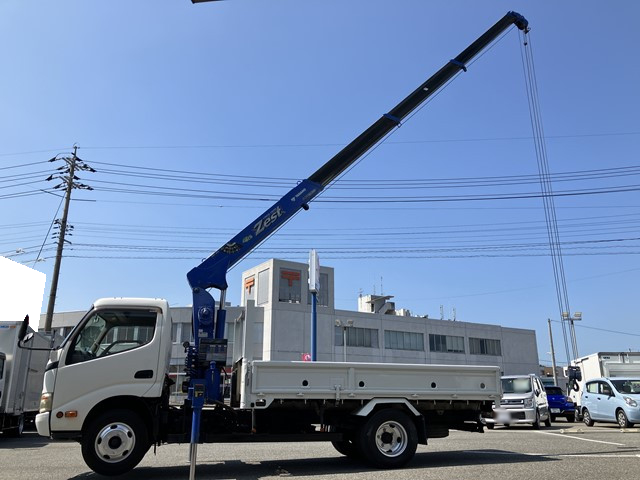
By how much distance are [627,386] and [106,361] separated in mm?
16887

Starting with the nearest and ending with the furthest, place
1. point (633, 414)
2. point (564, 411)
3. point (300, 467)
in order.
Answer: point (300, 467)
point (633, 414)
point (564, 411)

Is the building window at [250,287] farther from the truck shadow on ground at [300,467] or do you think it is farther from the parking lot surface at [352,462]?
the truck shadow on ground at [300,467]

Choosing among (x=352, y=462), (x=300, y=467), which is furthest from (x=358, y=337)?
(x=300, y=467)

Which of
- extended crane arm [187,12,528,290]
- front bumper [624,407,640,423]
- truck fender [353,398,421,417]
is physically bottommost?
front bumper [624,407,640,423]

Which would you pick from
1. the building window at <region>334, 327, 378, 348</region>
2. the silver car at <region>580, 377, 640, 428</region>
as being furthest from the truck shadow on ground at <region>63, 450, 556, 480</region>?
the building window at <region>334, 327, 378, 348</region>

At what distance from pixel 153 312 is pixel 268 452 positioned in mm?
4349

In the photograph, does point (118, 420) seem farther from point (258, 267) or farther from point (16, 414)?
point (258, 267)

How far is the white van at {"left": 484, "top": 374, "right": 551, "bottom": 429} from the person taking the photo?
18.0m

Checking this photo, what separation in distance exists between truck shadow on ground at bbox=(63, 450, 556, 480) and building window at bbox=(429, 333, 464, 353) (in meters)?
49.5

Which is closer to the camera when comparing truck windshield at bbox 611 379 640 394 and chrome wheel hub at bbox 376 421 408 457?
chrome wheel hub at bbox 376 421 408 457

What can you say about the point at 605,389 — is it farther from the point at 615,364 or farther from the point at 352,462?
the point at 352,462

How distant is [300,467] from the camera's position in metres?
9.06

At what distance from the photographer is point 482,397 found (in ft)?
32.3

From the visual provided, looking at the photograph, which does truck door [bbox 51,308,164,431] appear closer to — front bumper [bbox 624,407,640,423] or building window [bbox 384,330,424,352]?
front bumper [bbox 624,407,640,423]
